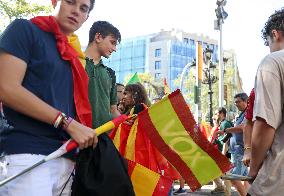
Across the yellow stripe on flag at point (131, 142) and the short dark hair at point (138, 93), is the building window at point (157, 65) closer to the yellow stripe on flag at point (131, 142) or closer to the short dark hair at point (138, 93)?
the short dark hair at point (138, 93)

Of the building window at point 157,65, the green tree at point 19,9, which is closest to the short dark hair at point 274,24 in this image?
the green tree at point 19,9

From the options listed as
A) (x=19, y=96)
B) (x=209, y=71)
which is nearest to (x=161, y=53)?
(x=209, y=71)

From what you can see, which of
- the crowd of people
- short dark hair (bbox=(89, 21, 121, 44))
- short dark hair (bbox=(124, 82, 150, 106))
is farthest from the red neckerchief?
short dark hair (bbox=(124, 82, 150, 106))

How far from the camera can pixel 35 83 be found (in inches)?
76.6

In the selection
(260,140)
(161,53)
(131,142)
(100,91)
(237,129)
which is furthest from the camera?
(161,53)

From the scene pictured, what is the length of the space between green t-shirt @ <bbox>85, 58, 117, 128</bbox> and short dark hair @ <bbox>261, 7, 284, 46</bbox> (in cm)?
127

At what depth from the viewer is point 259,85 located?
2.48 meters

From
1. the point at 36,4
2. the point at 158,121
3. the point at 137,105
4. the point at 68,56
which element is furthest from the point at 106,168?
the point at 36,4

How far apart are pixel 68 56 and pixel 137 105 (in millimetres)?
3155

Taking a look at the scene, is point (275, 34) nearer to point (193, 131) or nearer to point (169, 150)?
point (193, 131)

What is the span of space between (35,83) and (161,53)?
95.6 meters

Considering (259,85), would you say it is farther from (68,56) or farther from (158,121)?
(68,56)

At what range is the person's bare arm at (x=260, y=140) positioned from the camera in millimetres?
2414

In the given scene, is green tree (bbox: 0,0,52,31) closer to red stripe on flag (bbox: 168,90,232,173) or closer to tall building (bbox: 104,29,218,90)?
red stripe on flag (bbox: 168,90,232,173)
